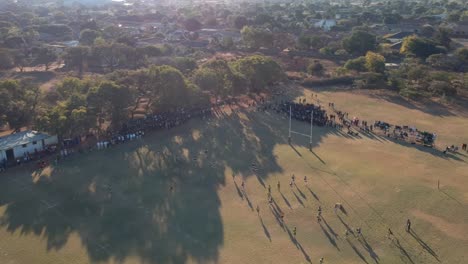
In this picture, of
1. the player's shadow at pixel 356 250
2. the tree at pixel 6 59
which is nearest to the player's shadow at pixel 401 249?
the player's shadow at pixel 356 250

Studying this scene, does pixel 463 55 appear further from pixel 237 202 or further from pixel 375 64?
pixel 237 202

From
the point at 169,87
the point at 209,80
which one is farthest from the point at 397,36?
the point at 169,87

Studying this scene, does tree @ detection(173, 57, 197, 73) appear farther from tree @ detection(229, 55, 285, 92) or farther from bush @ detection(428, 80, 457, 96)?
bush @ detection(428, 80, 457, 96)

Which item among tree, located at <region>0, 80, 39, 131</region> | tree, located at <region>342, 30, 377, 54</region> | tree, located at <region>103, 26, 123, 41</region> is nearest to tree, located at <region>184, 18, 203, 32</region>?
tree, located at <region>103, 26, 123, 41</region>

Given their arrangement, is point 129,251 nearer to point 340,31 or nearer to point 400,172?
point 400,172

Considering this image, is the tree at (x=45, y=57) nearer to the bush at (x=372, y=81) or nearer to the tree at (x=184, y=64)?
the tree at (x=184, y=64)

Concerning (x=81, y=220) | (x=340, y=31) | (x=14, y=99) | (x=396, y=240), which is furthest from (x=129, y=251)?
(x=340, y=31)
